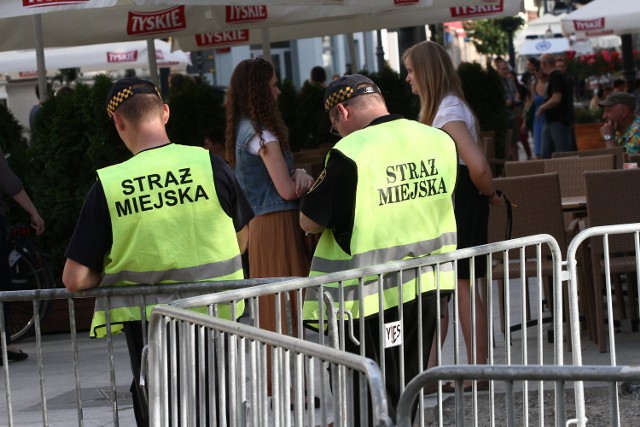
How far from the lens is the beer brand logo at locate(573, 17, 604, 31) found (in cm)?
1627

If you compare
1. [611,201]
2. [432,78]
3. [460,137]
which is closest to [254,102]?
[432,78]

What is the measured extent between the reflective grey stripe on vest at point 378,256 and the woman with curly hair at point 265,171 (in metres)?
1.70

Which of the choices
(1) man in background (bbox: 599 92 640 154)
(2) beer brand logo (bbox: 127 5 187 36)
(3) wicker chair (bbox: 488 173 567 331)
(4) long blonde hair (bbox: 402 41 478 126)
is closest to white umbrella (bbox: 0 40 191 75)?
(2) beer brand logo (bbox: 127 5 187 36)

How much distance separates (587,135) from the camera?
20922mm

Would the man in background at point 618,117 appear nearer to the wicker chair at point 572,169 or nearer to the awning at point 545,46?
the wicker chair at point 572,169

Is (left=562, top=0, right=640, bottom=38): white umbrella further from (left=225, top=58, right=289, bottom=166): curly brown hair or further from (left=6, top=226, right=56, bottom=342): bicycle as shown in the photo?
(left=225, top=58, right=289, bottom=166): curly brown hair

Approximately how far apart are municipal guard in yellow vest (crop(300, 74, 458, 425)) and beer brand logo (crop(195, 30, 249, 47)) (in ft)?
37.2

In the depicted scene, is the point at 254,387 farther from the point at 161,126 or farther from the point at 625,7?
the point at 625,7

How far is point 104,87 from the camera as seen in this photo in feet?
34.7

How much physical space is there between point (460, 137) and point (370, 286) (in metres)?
2.06

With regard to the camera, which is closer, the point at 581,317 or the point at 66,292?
the point at 66,292

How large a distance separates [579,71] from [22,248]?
86.8 ft

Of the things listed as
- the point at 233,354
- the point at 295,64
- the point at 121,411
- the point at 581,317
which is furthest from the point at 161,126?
the point at 295,64

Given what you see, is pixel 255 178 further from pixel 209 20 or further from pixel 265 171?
pixel 209 20
